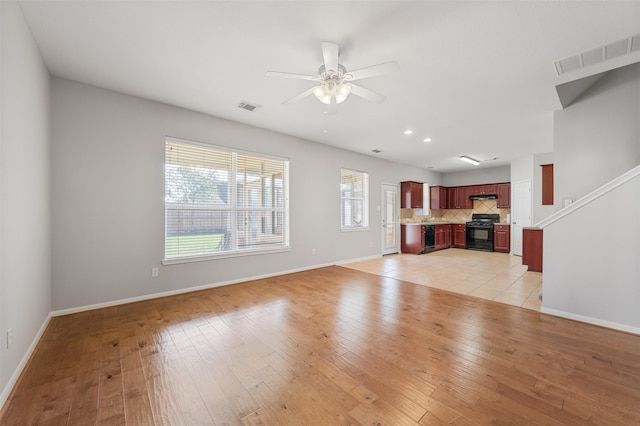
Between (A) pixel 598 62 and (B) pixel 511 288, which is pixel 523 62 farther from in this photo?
(B) pixel 511 288

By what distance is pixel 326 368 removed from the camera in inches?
76.4

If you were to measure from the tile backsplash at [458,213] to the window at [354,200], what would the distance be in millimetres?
2029

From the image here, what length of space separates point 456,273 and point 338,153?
368cm

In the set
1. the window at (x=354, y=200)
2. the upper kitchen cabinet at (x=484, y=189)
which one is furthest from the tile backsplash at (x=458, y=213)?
the window at (x=354, y=200)

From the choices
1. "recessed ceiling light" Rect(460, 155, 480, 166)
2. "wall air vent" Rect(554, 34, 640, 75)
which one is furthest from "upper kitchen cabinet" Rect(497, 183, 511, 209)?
"wall air vent" Rect(554, 34, 640, 75)

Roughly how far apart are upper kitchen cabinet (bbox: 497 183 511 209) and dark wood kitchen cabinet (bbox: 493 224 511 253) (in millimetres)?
698

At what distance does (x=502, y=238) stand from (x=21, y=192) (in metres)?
9.93

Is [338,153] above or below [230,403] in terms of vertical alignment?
above

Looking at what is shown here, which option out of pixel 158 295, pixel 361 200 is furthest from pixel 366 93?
pixel 361 200

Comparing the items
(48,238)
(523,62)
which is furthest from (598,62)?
(48,238)

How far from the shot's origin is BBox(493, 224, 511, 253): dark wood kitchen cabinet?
24.9ft

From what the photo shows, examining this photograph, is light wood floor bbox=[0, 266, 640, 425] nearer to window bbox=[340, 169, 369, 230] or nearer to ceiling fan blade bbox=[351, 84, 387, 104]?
ceiling fan blade bbox=[351, 84, 387, 104]

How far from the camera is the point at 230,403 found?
1.58 metres

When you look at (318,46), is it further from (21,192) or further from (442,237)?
(442,237)
